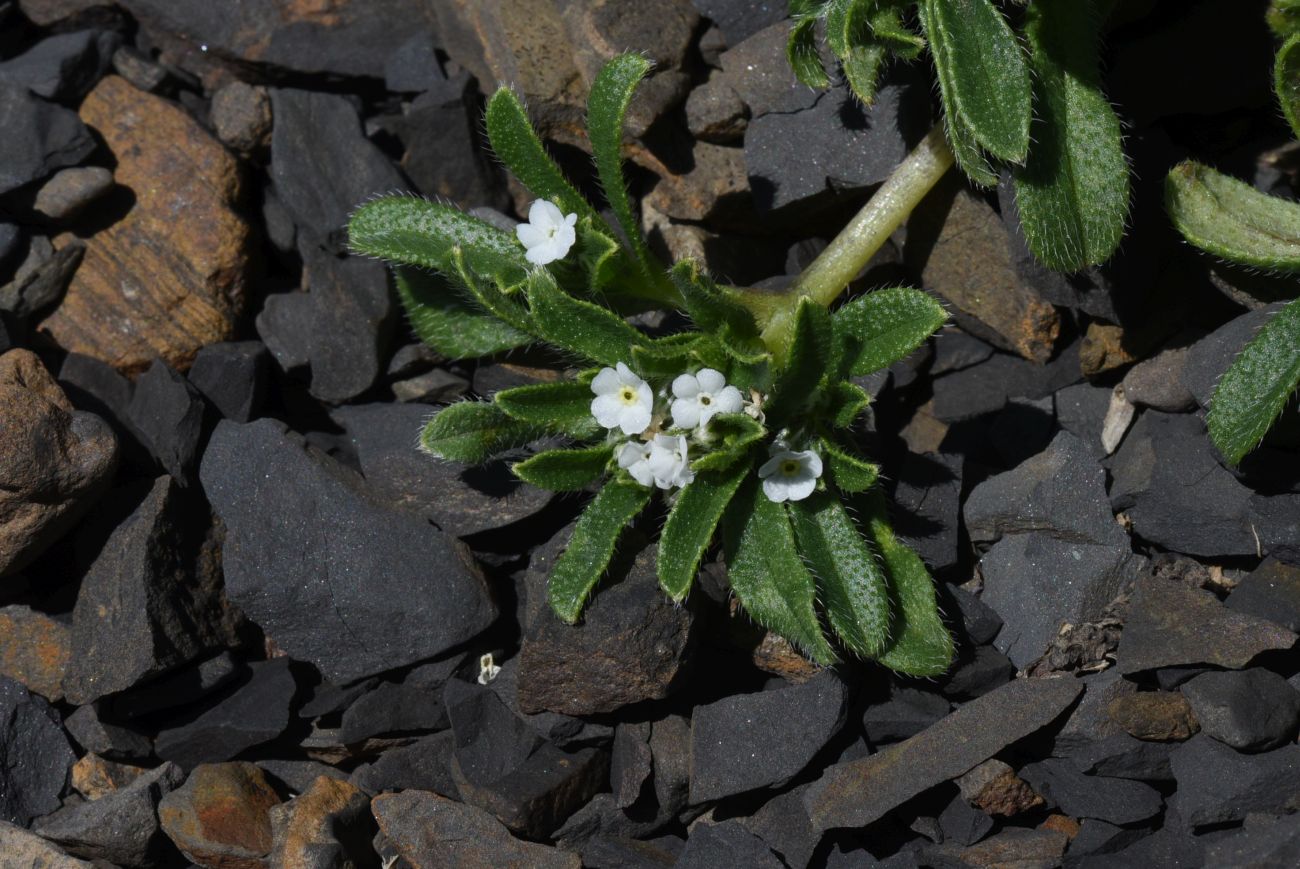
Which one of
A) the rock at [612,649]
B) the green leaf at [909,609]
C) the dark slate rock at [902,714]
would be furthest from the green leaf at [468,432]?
the dark slate rock at [902,714]

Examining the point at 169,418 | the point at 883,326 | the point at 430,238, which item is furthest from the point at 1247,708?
the point at 169,418

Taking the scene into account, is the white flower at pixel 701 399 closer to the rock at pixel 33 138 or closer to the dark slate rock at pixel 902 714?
the dark slate rock at pixel 902 714

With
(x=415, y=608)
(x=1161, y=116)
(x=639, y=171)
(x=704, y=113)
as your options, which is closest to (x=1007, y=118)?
(x=1161, y=116)

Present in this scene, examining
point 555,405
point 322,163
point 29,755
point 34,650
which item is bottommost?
point 29,755

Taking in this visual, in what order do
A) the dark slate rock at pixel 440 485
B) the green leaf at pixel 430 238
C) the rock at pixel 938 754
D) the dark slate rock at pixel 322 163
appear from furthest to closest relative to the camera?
the dark slate rock at pixel 322 163 → the dark slate rock at pixel 440 485 → the green leaf at pixel 430 238 → the rock at pixel 938 754

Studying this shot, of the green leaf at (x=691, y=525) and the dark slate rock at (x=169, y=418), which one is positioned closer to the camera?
the green leaf at (x=691, y=525)

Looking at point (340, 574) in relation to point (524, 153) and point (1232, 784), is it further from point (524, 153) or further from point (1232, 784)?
point (1232, 784)
